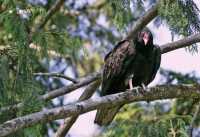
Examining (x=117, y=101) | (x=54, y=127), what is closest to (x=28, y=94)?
(x=117, y=101)

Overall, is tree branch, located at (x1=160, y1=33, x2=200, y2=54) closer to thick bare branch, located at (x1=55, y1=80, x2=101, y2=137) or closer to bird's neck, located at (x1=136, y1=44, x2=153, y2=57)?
bird's neck, located at (x1=136, y1=44, x2=153, y2=57)

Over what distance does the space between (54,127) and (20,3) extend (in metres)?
3.31

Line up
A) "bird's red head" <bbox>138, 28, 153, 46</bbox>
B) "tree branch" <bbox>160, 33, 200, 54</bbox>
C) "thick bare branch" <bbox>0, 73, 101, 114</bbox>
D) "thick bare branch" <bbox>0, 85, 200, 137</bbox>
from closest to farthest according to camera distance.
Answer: "thick bare branch" <bbox>0, 85, 200, 137</bbox> < "tree branch" <bbox>160, 33, 200, 54</bbox> < "thick bare branch" <bbox>0, 73, 101, 114</bbox> < "bird's red head" <bbox>138, 28, 153, 46</bbox>

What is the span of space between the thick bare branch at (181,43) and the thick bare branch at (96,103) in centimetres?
44

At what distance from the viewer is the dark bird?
6.07 metres

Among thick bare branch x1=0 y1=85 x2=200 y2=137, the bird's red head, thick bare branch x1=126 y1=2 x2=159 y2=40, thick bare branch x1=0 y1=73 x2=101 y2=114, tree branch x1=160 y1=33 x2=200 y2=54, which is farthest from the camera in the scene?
thick bare branch x1=126 y1=2 x2=159 y2=40

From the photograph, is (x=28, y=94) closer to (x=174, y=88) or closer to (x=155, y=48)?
(x=174, y=88)

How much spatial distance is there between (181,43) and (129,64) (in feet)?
1.80

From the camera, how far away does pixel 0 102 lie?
16.1 ft

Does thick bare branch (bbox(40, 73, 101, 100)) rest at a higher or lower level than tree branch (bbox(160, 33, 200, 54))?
lower

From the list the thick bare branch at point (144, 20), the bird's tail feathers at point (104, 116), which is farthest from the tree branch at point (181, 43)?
the bird's tail feathers at point (104, 116)

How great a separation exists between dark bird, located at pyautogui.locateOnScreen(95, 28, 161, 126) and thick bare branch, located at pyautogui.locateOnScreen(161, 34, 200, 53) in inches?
2.7

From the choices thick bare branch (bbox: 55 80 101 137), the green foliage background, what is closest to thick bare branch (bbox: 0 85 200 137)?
the green foliage background

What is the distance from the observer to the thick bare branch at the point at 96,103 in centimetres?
452
